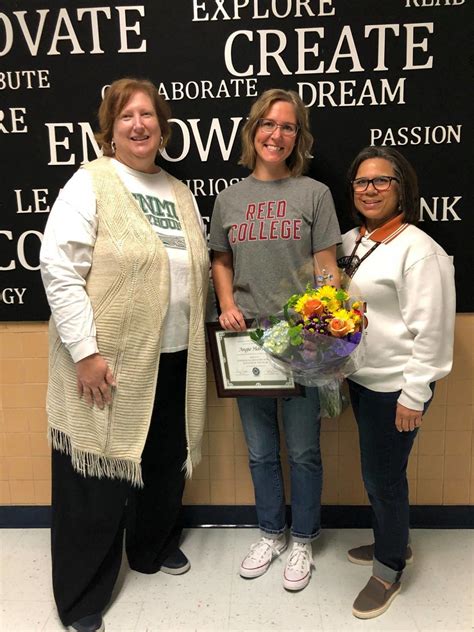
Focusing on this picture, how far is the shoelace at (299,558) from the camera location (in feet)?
6.75

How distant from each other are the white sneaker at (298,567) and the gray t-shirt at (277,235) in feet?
3.13

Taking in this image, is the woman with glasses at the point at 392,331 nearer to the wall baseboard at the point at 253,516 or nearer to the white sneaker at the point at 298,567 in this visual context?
the white sneaker at the point at 298,567

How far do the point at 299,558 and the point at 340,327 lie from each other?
1.04m

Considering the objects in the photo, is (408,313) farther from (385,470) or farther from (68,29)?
(68,29)

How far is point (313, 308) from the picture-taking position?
158 cm

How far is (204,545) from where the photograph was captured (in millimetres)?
2326

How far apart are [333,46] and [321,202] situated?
0.66 meters

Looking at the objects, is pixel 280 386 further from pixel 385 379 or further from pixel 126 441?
pixel 126 441

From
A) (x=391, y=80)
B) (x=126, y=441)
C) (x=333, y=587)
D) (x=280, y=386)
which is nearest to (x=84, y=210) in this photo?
(x=126, y=441)

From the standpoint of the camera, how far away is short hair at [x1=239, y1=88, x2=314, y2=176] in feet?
6.07

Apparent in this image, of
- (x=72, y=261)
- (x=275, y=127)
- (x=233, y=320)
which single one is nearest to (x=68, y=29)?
(x=275, y=127)

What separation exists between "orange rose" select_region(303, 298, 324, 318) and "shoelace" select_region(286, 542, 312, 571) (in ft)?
3.43

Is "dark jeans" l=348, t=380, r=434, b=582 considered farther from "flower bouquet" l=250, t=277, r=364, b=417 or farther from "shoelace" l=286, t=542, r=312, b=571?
"shoelace" l=286, t=542, r=312, b=571

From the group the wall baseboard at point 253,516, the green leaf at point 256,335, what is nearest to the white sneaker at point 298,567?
the wall baseboard at point 253,516
